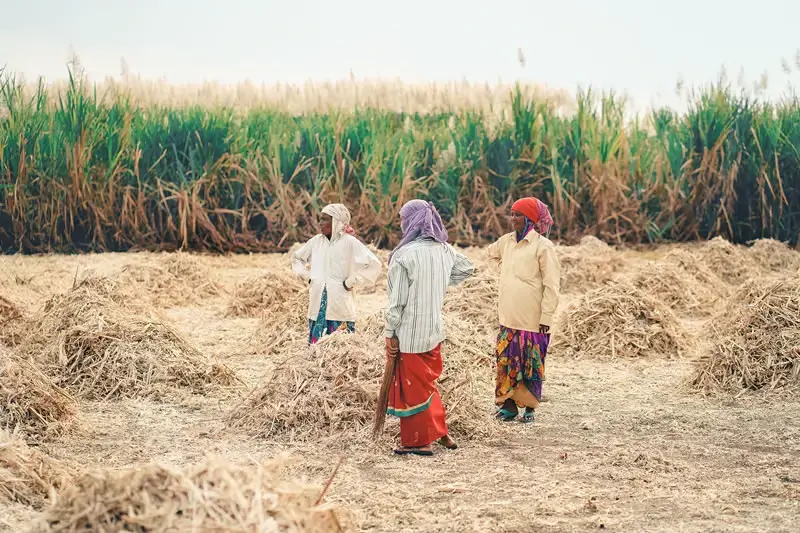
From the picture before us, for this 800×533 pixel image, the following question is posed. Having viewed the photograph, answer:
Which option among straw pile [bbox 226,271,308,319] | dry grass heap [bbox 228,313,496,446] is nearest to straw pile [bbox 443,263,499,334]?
straw pile [bbox 226,271,308,319]

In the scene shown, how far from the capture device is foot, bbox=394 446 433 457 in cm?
614

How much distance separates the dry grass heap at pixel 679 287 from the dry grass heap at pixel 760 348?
277cm

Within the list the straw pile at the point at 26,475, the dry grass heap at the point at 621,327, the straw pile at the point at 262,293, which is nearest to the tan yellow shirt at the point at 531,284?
the dry grass heap at the point at 621,327

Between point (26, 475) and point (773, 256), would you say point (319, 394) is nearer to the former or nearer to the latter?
point (26, 475)

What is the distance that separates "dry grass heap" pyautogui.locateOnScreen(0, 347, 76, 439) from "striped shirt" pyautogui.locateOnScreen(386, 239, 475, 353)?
2.24 meters

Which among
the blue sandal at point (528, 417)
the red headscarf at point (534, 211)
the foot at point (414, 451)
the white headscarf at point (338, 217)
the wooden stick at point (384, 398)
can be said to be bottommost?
the blue sandal at point (528, 417)

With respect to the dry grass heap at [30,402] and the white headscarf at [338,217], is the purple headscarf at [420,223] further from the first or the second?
the dry grass heap at [30,402]

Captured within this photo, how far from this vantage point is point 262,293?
444 inches

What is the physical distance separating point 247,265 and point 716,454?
9.21 metres

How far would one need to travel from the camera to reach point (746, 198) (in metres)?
16.2

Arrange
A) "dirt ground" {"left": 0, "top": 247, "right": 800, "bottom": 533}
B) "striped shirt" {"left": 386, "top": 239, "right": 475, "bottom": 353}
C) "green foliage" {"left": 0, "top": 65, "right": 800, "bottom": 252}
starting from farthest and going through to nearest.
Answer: "green foliage" {"left": 0, "top": 65, "right": 800, "bottom": 252} < "striped shirt" {"left": 386, "top": 239, "right": 475, "bottom": 353} < "dirt ground" {"left": 0, "top": 247, "right": 800, "bottom": 533}

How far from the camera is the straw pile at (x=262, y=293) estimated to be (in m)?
11.1

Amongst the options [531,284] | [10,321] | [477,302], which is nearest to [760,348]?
[531,284]

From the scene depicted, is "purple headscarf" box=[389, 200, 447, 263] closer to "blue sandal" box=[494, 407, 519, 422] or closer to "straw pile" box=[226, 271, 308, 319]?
"blue sandal" box=[494, 407, 519, 422]
